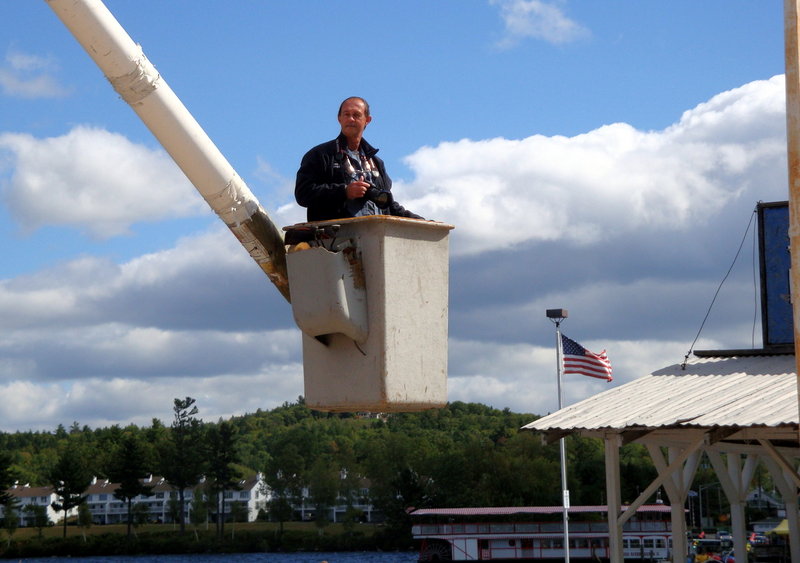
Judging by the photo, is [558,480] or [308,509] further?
[308,509]

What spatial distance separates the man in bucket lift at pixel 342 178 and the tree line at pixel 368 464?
84.5 m

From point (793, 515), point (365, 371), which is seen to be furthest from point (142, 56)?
point (793, 515)

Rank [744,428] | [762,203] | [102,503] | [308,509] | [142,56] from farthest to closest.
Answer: [102,503]
[308,509]
[762,203]
[744,428]
[142,56]

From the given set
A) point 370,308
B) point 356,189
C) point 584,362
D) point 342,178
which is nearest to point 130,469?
point 584,362

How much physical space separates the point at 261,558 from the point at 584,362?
87.5 meters

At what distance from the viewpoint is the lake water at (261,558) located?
104m

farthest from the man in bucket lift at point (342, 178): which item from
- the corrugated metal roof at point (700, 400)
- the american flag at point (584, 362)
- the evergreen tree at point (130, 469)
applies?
the evergreen tree at point (130, 469)

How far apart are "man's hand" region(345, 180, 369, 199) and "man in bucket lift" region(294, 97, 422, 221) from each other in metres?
0.05

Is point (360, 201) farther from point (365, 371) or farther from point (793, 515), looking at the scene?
point (793, 515)

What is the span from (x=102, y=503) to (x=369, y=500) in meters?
61.9

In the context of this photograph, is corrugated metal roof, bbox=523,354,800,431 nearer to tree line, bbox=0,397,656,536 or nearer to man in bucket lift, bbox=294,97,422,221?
man in bucket lift, bbox=294,97,422,221

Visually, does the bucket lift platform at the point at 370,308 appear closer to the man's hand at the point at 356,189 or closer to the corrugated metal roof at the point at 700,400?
the man's hand at the point at 356,189

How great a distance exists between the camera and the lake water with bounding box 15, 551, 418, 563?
341ft

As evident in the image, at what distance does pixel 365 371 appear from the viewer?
3.69m
